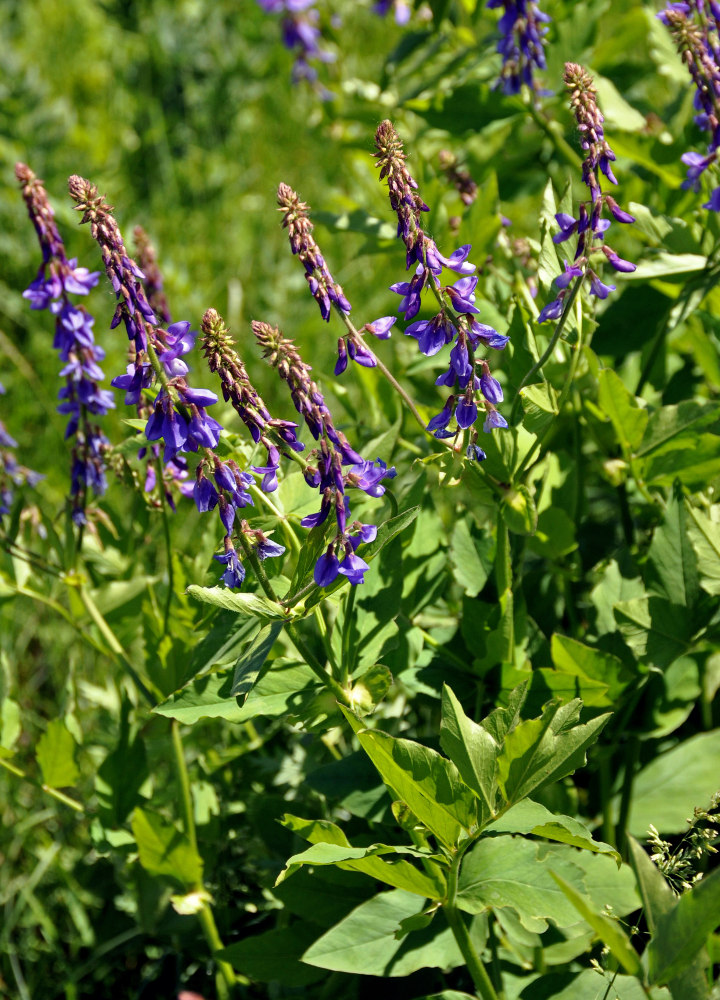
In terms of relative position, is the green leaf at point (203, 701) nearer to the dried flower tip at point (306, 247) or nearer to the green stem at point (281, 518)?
the green stem at point (281, 518)

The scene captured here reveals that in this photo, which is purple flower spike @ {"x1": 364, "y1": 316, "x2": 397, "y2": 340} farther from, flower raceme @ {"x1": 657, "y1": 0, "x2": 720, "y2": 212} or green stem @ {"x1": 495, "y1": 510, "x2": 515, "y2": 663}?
flower raceme @ {"x1": 657, "y1": 0, "x2": 720, "y2": 212}

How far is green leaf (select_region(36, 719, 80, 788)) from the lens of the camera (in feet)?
6.89

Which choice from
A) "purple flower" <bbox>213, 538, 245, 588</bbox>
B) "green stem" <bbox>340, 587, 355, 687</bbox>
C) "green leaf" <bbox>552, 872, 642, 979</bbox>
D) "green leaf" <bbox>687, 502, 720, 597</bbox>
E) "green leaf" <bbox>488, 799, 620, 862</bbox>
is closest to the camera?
"green leaf" <bbox>552, 872, 642, 979</bbox>

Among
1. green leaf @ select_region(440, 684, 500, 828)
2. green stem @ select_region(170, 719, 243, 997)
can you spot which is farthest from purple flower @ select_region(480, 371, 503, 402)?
green stem @ select_region(170, 719, 243, 997)

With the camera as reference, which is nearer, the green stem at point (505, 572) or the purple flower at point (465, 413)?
the purple flower at point (465, 413)

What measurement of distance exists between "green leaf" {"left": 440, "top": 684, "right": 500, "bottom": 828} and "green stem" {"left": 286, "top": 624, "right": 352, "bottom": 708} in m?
0.25

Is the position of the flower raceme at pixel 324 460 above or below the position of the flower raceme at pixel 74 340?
below

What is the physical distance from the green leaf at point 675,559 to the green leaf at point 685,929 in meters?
0.75

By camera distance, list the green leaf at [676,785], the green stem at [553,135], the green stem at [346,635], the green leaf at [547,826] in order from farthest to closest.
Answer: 1. the green stem at [553,135]
2. the green leaf at [676,785]
3. the green stem at [346,635]
4. the green leaf at [547,826]

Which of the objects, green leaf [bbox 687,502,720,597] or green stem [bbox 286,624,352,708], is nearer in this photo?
green stem [bbox 286,624,352,708]

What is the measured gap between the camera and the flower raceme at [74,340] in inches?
74.4

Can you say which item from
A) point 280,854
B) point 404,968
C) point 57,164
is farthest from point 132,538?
point 57,164

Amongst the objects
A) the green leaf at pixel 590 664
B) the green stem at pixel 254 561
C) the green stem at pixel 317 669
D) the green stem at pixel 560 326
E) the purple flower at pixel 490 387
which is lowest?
the green leaf at pixel 590 664

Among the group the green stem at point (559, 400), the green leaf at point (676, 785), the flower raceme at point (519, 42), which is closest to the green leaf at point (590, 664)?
the green stem at point (559, 400)
